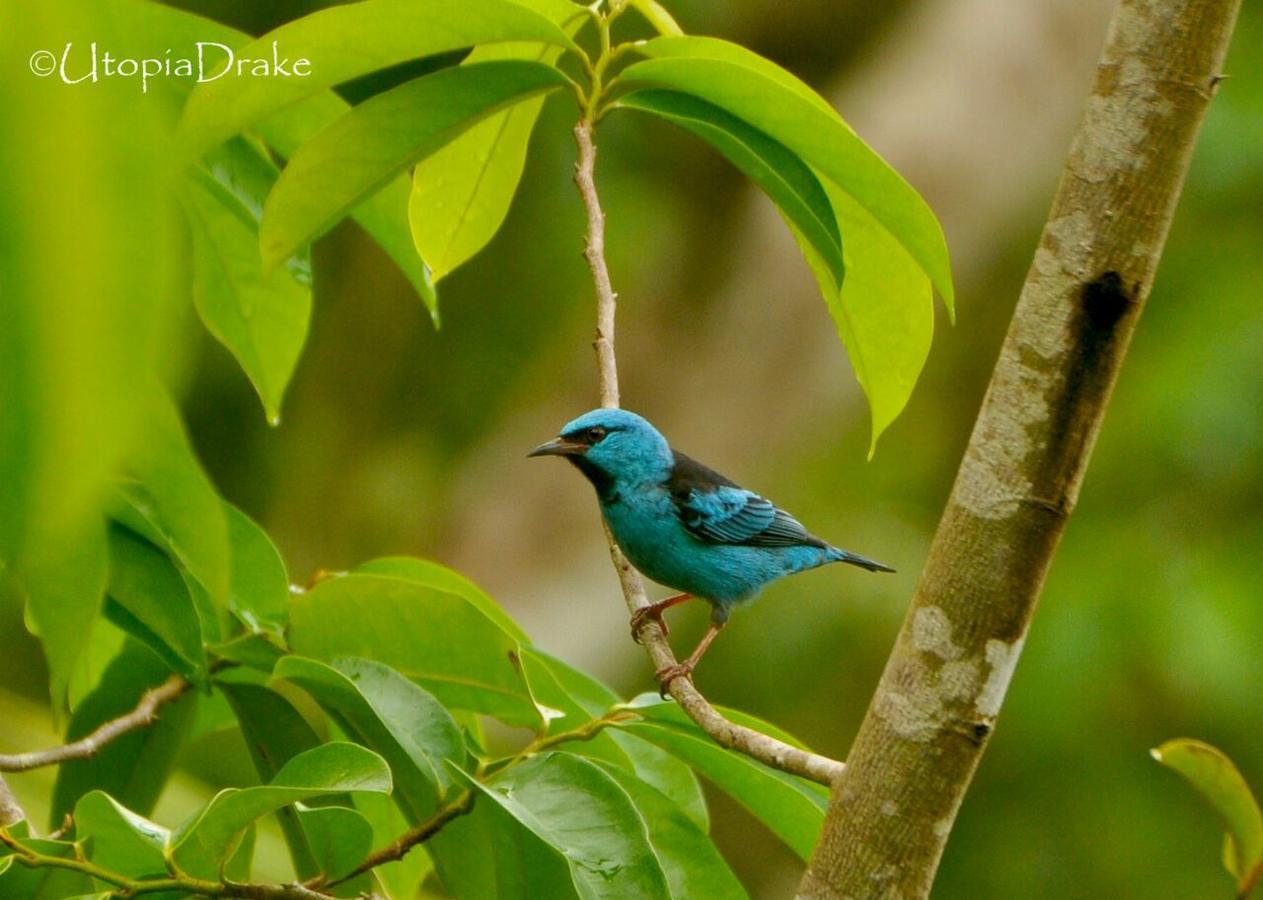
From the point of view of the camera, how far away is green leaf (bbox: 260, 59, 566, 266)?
2.02m

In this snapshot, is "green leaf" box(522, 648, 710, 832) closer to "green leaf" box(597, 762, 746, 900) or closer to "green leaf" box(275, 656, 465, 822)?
"green leaf" box(597, 762, 746, 900)

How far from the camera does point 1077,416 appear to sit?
176 centimetres

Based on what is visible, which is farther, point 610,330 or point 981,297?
point 981,297

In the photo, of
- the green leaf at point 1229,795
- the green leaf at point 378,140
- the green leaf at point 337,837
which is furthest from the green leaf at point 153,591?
the green leaf at point 1229,795

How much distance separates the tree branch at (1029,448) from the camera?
1750mm

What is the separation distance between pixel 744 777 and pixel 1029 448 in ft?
2.32

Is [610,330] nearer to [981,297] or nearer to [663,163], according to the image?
[663,163]

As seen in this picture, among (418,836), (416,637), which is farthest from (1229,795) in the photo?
(416,637)

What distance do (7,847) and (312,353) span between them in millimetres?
6691

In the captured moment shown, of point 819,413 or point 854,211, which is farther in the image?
point 819,413

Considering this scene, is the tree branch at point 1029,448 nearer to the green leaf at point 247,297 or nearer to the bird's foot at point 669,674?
the bird's foot at point 669,674

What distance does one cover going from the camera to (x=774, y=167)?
2125 millimetres

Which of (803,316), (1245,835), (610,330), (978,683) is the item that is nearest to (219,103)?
(610,330)

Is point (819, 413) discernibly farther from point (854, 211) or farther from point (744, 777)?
point (744, 777)
